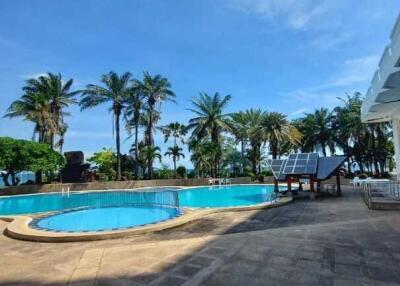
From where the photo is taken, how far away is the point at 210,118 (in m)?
36.4

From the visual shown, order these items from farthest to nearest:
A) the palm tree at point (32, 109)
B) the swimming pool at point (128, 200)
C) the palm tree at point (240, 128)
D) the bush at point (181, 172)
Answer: the palm tree at point (240, 128), the bush at point (181, 172), the palm tree at point (32, 109), the swimming pool at point (128, 200)

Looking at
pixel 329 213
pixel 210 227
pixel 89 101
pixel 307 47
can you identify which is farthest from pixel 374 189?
pixel 89 101

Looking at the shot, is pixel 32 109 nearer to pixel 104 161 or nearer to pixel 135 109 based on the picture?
pixel 104 161

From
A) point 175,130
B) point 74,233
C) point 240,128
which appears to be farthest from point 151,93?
point 74,233

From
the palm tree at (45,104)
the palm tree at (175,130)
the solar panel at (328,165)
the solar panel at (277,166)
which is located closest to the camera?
the solar panel at (328,165)

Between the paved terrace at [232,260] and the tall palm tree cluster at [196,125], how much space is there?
25.8 meters

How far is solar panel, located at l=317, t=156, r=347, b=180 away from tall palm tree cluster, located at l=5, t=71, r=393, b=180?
15481 mm

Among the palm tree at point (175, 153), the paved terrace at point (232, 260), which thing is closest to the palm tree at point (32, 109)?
the palm tree at point (175, 153)

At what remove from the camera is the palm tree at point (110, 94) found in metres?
32.3

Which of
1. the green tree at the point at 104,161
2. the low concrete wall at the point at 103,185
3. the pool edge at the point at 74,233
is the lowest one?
Result: the pool edge at the point at 74,233

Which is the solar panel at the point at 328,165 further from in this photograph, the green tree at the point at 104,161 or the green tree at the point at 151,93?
the green tree at the point at 104,161

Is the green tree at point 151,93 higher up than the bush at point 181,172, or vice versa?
the green tree at point 151,93

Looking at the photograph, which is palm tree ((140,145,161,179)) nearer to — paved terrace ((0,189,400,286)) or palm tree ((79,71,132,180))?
palm tree ((79,71,132,180))

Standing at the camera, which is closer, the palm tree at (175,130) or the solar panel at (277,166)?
the solar panel at (277,166)
